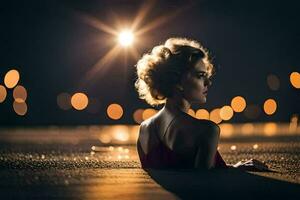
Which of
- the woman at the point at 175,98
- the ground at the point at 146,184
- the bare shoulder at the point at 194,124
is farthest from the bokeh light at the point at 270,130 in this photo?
the bare shoulder at the point at 194,124

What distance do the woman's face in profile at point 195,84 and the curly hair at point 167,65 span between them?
53 millimetres

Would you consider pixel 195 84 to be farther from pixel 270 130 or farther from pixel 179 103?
pixel 270 130

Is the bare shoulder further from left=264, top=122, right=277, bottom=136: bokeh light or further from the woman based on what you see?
left=264, top=122, right=277, bottom=136: bokeh light

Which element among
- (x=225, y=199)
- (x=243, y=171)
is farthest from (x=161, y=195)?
(x=243, y=171)

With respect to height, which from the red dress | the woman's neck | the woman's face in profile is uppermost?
the woman's face in profile

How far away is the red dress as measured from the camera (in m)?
8.94

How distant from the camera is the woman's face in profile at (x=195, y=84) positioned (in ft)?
30.5

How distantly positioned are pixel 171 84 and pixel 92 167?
9.31 ft

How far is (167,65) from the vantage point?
9.36 m

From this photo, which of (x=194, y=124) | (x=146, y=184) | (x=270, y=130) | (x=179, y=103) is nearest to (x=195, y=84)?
(x=179, y=103)

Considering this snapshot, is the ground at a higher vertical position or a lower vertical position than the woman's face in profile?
lower

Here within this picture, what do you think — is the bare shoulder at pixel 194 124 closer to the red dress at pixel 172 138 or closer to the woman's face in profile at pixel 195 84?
the red dress at pixel 172 138

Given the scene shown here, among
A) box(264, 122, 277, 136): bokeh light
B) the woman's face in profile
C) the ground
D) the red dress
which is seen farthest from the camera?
box(264, 122, 277, 136): bokeh light

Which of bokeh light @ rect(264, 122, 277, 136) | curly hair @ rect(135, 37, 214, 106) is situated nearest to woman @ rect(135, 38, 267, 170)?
curly hair @ rect(135, 37, 214, 106)
